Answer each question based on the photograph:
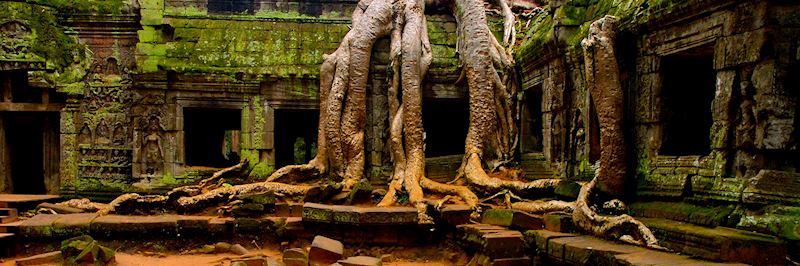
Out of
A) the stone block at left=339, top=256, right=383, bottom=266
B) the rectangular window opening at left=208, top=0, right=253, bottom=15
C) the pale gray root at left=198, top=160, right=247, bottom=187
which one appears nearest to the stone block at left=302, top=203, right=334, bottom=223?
the stone block at left=339, top=256, right=383, bottom=266

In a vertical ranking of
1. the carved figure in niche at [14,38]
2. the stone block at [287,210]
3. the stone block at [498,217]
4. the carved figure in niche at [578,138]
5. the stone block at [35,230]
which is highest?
the carved figure in niche at [14,38]

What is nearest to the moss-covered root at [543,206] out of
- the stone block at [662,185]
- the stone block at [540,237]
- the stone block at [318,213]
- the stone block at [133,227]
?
the stone block at [540,237]

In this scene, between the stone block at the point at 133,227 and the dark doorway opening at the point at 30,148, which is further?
the dark doorway opening at the point at 30,148

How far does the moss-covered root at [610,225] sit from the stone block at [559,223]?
0.28 ft

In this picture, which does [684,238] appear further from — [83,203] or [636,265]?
[83,203]

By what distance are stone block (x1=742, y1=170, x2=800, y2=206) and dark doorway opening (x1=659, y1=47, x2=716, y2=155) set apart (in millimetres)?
1334

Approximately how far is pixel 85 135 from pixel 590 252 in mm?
8239

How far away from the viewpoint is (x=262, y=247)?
7273 millimetres

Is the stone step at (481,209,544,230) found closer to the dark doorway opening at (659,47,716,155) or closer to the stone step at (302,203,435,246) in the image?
the stone step at (302,203,435,246)

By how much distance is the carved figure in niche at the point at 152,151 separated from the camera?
938 centimetres

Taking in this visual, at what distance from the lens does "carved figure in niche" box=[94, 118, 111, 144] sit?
9.61 meters

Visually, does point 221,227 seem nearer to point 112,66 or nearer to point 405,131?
point 405,131

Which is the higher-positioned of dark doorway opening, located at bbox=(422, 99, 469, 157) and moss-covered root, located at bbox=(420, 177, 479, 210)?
dark doorway opening, located at bbox=(422, 99, 469, 157)

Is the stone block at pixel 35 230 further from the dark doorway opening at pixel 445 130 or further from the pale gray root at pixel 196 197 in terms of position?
the dark doorway opening at pixel 445 130
